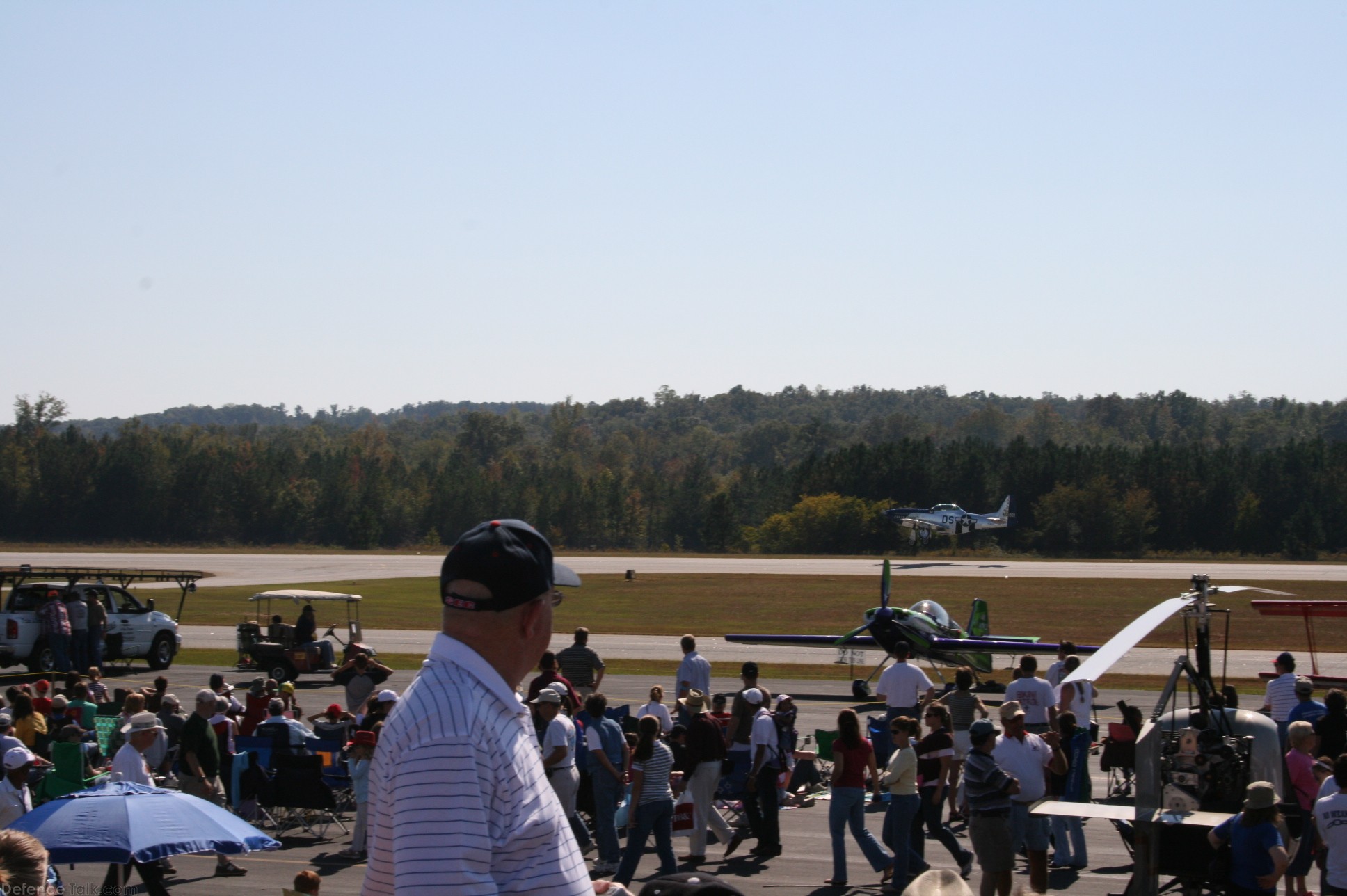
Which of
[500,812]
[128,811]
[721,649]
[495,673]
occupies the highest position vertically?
[495,673]

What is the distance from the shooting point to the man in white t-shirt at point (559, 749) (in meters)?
9.34

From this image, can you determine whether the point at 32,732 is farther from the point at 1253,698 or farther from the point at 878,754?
the point at 1253,698

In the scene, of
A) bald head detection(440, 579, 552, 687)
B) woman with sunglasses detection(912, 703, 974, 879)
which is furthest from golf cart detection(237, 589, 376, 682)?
bald head detection(440, 579, 552, 687)

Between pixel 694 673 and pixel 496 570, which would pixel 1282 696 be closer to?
pixel 694 673

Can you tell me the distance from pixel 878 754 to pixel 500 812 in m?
12.8

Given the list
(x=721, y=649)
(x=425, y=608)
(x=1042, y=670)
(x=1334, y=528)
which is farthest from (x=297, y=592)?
(x=1334, y=528)

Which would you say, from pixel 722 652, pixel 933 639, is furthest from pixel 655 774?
pixel 722 652

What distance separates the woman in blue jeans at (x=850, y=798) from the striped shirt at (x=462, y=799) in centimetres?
794

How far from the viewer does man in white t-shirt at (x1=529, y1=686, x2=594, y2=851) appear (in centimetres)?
934

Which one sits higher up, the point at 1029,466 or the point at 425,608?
the point at 1029,466

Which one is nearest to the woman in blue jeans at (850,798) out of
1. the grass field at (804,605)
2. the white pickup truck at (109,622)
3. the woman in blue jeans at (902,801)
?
the woman in blue jeans at (902,801)

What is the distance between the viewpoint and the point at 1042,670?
27.1m

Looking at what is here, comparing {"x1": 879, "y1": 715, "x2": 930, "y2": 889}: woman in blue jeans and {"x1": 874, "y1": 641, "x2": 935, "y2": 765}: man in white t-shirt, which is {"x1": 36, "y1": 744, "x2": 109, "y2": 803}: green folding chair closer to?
{"x1": 879, "y1": 715, "x2": 930, "y2": 889}: woman in blue jeans

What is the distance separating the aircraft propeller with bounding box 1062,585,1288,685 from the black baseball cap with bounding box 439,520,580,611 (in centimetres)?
435
